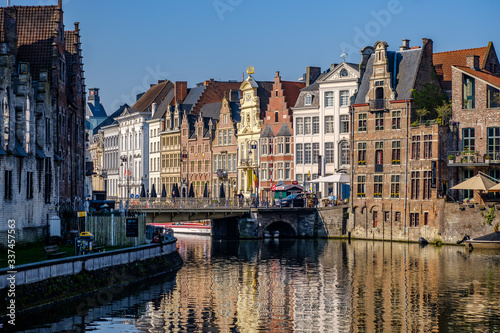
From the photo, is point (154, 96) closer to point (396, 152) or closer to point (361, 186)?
point (361, 186)

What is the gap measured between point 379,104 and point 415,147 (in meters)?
5.14

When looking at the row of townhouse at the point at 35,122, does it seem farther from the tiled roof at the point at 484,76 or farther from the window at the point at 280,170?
the window at the point at 280,170

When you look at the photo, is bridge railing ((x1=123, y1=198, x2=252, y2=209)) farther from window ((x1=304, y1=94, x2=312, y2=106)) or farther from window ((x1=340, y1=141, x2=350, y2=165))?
window ((x1=304, y1=94, x2=312, y2=106))

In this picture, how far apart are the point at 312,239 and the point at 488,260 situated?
2379 centimetres

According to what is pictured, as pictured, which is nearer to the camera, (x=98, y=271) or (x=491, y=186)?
(x=98, y=271)

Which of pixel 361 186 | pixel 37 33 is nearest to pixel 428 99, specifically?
pixel 361 186

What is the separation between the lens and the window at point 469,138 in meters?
69.9

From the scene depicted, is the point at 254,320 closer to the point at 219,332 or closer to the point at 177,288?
the point at 219,332

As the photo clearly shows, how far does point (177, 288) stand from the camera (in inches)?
1710

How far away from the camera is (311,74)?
9300 cm

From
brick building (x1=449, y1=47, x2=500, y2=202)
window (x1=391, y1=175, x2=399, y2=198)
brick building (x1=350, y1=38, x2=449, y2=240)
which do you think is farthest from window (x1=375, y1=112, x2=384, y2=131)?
brick building (x1=449, y1=47, x2=500, y2=202)

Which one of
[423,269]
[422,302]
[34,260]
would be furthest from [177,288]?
[423,269]

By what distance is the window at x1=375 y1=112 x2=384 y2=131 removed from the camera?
7581 cm

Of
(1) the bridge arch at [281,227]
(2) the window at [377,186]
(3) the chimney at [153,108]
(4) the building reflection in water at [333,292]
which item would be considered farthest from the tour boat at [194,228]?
(3) the chimney at [153,108]
